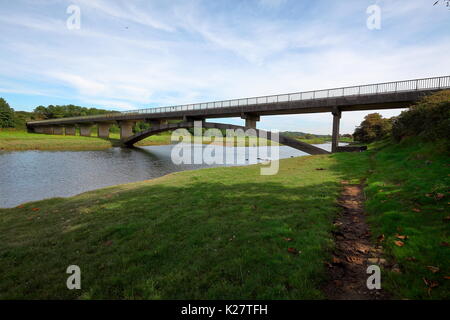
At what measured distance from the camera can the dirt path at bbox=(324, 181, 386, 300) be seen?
11.4ft

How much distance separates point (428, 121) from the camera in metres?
14.2

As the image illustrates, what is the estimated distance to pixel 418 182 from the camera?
774 cm

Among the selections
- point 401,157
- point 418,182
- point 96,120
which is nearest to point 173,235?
point 418,182

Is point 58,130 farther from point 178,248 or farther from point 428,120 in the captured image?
point 428,120

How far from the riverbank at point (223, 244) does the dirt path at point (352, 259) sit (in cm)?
20

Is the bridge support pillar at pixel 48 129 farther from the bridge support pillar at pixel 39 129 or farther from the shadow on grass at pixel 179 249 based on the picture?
the shadow on grass at pixel 179 249

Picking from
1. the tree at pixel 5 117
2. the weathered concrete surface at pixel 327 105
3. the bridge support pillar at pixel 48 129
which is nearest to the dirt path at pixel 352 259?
the weathered concrete surface at pixel 327 105

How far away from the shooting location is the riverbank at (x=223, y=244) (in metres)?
3.66

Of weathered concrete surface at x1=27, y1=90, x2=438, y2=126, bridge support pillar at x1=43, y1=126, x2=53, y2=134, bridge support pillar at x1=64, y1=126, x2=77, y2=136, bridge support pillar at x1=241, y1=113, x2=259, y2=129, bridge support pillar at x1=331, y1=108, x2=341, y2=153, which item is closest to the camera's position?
weathered concrete surface at x1=27, y1=90, x2=438, y2=126

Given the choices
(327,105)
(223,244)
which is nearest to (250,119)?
(327,105)

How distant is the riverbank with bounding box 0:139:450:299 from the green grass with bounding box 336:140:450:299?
0.8 inches

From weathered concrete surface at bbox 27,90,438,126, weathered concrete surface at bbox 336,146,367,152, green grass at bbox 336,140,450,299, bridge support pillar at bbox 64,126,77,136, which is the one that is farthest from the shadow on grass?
bridge support pillar at bbox 64,126,77,136

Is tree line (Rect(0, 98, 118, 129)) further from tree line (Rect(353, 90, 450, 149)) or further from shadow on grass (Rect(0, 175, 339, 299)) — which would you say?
tree line (Rect(353, 90, 450, 149))
